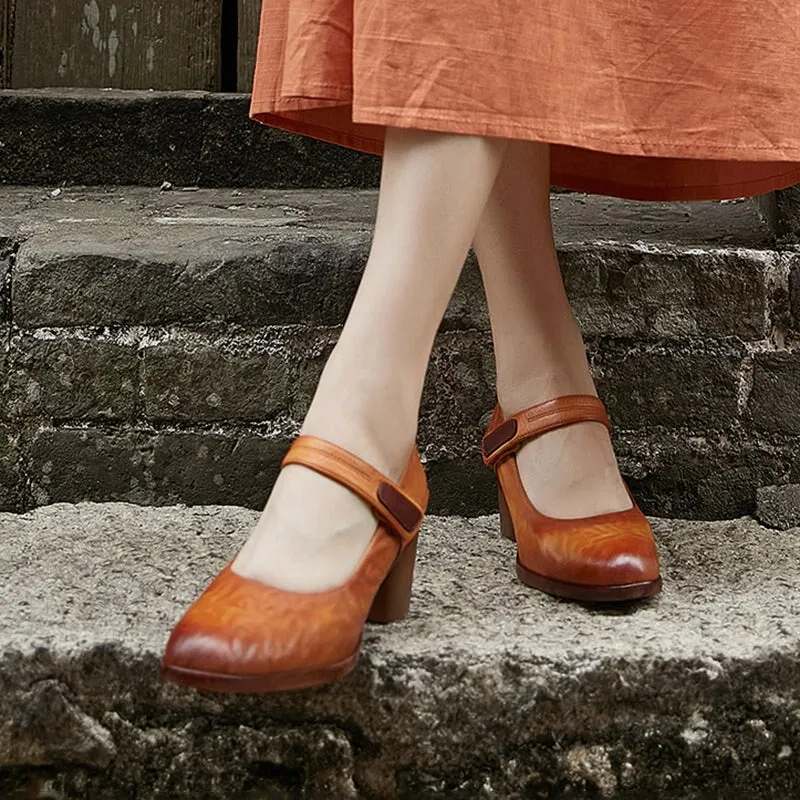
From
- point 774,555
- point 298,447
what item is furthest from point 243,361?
point 774,555

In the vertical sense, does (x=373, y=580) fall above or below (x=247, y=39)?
below

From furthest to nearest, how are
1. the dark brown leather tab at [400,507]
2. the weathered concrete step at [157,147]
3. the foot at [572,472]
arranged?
the weathered concrete step at [157,147] → the foot at [572,472] → the dark brown leather tab at [400,507]

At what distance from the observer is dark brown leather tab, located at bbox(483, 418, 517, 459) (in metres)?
1.10

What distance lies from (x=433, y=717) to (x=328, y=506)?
0.19m

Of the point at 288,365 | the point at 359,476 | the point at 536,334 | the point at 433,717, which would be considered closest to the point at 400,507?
the point at 359,476

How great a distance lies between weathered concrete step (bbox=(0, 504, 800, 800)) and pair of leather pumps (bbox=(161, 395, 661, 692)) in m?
0.05

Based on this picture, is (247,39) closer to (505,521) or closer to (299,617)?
(505,521)

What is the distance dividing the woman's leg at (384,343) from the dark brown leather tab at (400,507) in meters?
0.02

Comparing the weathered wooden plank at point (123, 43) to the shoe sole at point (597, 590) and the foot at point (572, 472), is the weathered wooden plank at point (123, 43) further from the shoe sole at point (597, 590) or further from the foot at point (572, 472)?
the shoe sole at point (597, 590)

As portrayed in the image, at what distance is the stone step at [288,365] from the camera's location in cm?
125

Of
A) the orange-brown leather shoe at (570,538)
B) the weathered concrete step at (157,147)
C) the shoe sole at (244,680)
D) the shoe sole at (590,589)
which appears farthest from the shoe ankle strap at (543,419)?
the weathered concrete step at (157,147)

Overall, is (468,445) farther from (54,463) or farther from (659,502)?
(54,463)

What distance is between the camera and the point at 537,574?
1.03 meters

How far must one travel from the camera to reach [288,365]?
4.14 ft
